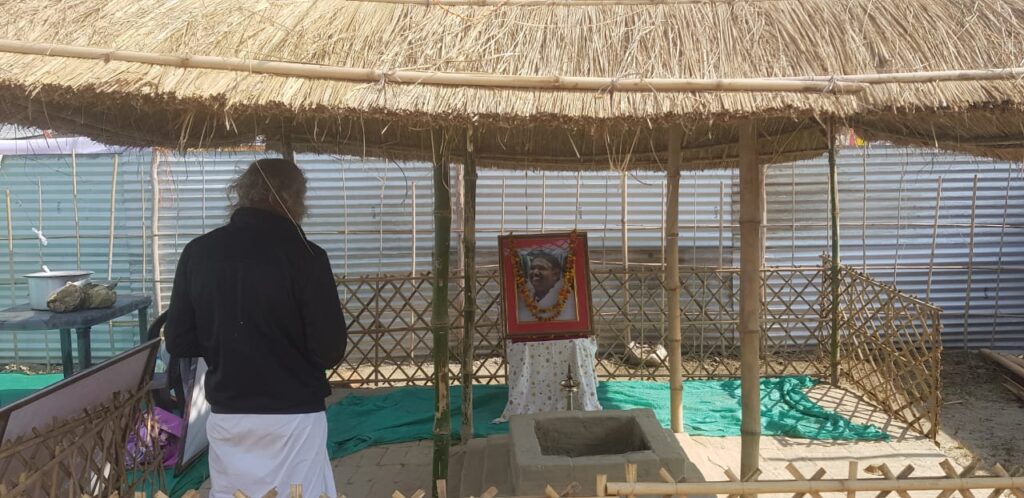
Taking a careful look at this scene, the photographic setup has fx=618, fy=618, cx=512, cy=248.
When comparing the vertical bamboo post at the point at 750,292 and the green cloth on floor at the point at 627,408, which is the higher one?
the vertical bamboo post at the point at 750,292

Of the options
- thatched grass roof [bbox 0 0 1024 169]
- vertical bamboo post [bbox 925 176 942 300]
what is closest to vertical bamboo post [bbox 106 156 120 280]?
thatched grass roof [bbox 0 0 1024 169]

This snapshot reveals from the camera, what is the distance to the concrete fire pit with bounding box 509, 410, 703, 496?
8.80 feet

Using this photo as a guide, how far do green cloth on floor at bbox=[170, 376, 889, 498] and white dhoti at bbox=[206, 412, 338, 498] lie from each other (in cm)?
187

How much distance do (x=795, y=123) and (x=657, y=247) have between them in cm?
289

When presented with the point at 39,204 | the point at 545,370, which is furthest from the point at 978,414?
the point at 39,204

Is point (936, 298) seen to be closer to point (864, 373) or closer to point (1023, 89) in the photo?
point (864, 373)

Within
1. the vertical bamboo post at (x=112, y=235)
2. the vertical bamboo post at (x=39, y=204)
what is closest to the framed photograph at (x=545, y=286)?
the vertical bamboo post at (x=112, y=235)

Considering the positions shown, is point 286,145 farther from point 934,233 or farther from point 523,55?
point 934,233

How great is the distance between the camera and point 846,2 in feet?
8.13

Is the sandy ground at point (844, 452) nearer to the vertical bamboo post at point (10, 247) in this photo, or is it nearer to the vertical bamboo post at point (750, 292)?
the vertical bamboo post at point (750, 292)

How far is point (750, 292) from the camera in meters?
2.71

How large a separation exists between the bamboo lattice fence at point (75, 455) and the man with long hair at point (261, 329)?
18.4 inches

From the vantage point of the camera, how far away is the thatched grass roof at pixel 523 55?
6.68ft

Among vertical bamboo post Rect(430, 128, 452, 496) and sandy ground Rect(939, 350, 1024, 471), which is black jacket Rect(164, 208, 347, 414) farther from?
sandy ground Rect(939, 350, 1024, 471)
